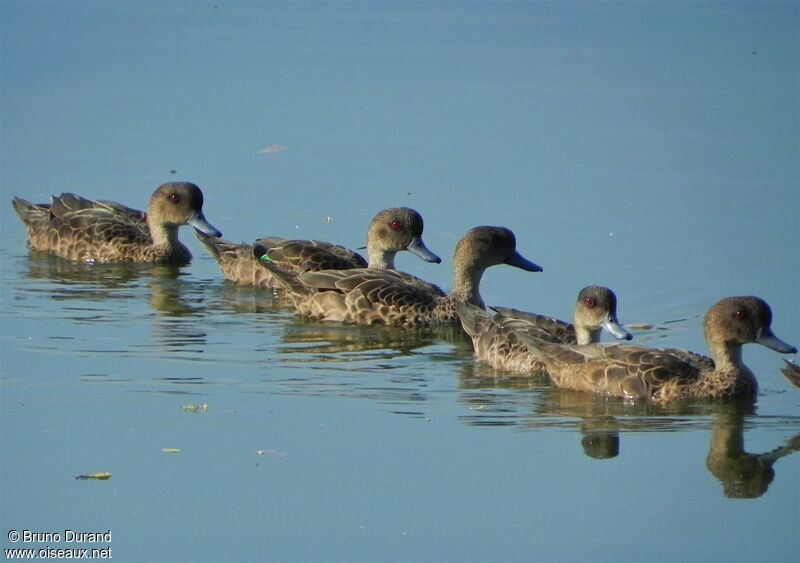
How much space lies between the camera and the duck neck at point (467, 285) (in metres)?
16.1

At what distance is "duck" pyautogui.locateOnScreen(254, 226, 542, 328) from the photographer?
15.9 m

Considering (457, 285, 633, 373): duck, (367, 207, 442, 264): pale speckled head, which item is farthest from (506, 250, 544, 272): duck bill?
(457, 285, 633, 373): duck

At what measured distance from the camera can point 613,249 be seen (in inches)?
703

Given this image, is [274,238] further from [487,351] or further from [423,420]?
[423,420]

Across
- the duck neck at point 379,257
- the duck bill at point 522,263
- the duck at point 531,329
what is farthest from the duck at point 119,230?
the duck at point 531,329

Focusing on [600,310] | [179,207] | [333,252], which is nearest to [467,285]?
[333,252]

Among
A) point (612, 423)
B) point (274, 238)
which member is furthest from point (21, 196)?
point (612, 423)

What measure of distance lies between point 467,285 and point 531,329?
163 cm

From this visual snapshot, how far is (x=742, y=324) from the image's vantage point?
1367 centimetres

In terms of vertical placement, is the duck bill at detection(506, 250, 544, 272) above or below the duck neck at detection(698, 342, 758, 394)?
above

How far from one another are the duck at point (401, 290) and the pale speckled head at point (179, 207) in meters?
1.92

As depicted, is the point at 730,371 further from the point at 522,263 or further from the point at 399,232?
the point at 399,232

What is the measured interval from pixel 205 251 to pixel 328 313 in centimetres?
338

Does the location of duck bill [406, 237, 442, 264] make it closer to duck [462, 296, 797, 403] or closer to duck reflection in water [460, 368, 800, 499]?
duck reflection in water [460, 368, 800, 499]
